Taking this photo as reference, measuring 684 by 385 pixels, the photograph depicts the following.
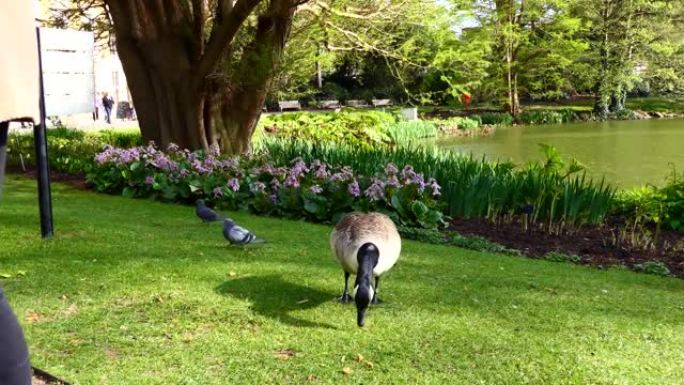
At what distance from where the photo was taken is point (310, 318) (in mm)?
4223

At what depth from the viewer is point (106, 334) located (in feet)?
12.4

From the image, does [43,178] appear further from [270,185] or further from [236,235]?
[270,185]

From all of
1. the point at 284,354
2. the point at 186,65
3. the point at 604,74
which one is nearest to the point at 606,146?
the point at 186,65

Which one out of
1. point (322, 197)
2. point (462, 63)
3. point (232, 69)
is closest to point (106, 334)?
point (322, 197)

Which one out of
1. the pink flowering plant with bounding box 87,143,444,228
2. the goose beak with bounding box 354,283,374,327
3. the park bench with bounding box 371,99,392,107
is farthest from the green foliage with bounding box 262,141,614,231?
the park bench with bounding box 371,99,392,107

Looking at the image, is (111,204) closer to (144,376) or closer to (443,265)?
(443,265)

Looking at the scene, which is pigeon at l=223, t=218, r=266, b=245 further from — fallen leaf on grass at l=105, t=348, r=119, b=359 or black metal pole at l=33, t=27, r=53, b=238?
fallen leaf on grass at l=105, t=348, r=119, b=359

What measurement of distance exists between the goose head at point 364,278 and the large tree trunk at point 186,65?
836 centimetres

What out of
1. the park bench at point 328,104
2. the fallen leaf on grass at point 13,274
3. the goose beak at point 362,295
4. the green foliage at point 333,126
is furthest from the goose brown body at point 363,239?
the park bench at point 328,104

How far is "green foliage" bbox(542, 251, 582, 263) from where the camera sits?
23.7 ft

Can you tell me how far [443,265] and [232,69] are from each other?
7506mm

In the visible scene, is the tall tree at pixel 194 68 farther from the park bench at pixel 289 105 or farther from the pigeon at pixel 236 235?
the park bench at pixel 289 105

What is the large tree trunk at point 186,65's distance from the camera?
39.4 ft

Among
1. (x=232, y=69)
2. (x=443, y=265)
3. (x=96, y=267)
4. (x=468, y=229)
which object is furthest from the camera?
(x=232, y=69)
